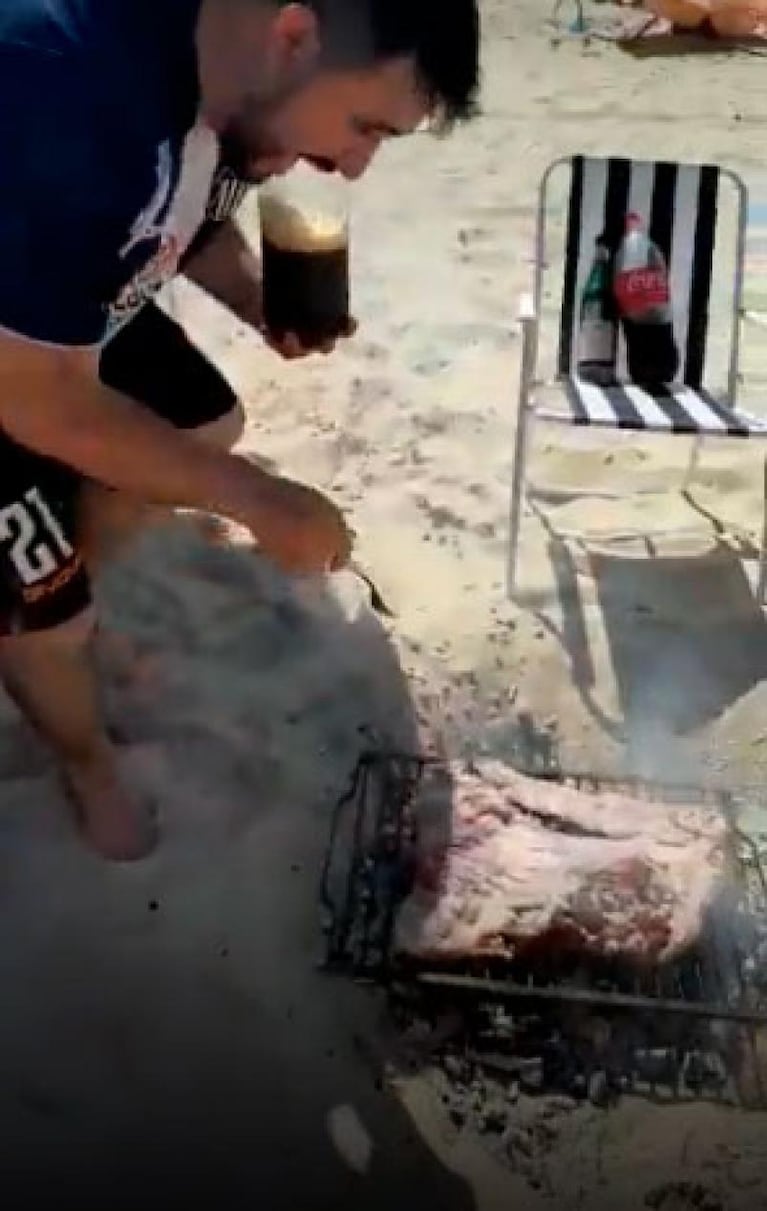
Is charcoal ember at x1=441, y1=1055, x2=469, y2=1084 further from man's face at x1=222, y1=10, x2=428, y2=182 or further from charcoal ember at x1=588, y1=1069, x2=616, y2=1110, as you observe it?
man's face at x1=222, y1=10, x2=428, y2=182

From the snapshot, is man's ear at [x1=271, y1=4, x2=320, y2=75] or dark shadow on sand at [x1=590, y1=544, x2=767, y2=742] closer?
man's ear at [x1=271, y1=4, x2=320, y2=75]

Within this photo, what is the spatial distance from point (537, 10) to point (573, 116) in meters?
1.72

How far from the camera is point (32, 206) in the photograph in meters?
2.17

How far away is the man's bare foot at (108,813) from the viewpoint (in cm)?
289

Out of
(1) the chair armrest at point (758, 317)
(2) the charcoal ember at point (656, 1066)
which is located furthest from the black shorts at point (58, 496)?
(1) the chair armrest at point (758, 317)

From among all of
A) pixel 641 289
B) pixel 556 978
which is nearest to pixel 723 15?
pixel 641 289

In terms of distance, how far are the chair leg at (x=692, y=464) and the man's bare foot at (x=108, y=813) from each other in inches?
69.1

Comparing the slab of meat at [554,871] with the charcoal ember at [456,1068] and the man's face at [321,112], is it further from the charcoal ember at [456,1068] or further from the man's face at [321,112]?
the man's face at [321,112]

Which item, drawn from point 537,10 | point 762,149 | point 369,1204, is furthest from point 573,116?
point 369,1204

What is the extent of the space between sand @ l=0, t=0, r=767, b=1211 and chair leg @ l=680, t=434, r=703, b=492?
0.12 ft

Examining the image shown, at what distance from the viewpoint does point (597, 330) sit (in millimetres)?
4086

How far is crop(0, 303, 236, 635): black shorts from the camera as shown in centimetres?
259

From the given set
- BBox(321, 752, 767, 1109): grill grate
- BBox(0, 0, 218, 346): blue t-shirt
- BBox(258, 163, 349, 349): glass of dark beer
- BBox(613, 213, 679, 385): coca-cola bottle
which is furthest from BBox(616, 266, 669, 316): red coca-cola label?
BBox(0, 0, 218, 346): blue t-shirt

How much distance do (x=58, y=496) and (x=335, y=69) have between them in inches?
32.9
